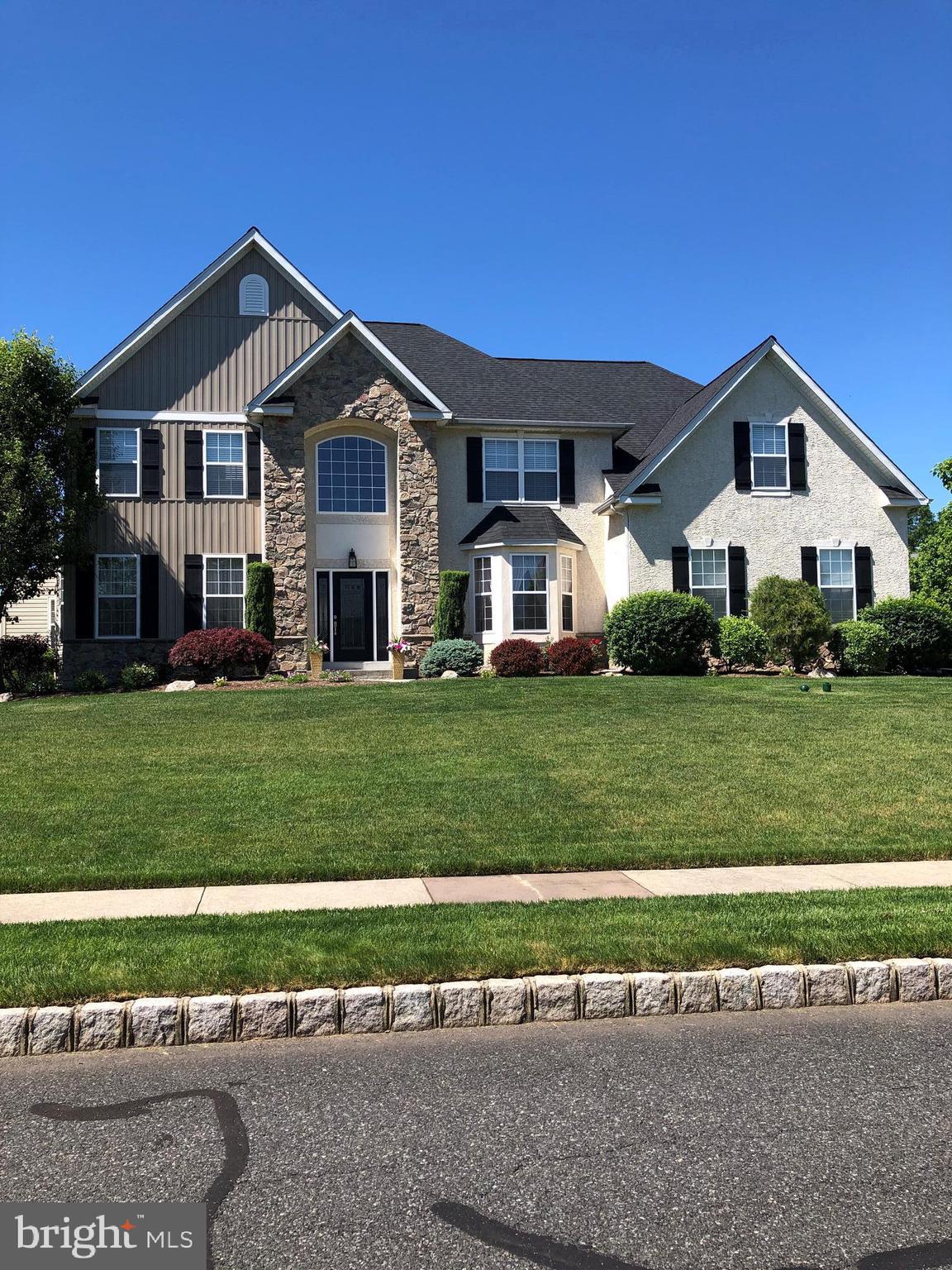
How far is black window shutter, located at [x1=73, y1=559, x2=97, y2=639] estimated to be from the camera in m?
24.7

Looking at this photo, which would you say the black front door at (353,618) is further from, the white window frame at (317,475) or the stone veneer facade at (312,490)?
the white window frame at (317,475)

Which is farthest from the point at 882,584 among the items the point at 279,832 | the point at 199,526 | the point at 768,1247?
the point at 768,1247

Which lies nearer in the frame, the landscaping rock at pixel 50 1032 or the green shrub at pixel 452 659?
the landscaping rock at pixel 50 1032

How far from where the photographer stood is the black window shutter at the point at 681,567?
25516mm

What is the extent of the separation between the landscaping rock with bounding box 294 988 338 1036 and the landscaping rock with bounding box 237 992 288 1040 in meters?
0.07

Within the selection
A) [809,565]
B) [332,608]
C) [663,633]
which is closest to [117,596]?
[332,608]

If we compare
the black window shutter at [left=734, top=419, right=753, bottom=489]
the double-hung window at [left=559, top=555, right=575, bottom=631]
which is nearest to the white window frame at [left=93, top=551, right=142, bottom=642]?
the double-hung window at [left=559, top=555, right=575, bottom=631]

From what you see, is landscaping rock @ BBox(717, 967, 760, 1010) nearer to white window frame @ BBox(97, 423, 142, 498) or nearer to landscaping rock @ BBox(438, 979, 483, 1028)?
landscaping rock @ BBox(438, 979, 483, 1028)

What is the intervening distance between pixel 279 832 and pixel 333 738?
468 centimetres

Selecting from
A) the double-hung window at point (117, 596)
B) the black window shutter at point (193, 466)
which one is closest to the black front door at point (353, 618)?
the black window shutter at point (193, 466)

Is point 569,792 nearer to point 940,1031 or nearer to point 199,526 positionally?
point 940,1031

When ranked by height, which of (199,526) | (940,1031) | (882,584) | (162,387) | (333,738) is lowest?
(940,1031)

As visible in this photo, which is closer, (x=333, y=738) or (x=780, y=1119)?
(x=780, y=1119)

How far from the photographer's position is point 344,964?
5.76 m
